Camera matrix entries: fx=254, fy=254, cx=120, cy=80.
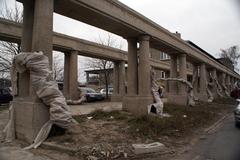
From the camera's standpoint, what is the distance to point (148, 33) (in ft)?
49.1

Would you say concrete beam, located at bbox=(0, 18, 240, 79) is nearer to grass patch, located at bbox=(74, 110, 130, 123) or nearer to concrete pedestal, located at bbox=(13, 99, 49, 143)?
grass patch, located at bbox=(74, 110, 130, 123)

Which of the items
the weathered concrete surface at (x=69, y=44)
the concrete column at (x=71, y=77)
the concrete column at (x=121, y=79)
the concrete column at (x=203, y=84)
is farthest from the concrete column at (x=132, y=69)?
the concrete column at (x=203, y=84)

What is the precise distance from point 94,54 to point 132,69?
380 inches

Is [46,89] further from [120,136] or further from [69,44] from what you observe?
[69,44]

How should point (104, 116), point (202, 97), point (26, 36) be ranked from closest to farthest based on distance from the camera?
point (26, 36) → point (104, 116) → point (202, 97)

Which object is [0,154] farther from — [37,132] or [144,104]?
[144,104]

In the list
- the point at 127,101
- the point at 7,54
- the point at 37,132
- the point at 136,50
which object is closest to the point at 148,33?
the point at 136,50

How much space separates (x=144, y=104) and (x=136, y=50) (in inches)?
137

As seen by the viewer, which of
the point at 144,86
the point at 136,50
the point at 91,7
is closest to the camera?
the point at 91,7

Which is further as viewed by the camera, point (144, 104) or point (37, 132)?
point (144, 104)

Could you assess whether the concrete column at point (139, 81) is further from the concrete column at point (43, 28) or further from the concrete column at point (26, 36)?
the concrete column at point (43, 28)

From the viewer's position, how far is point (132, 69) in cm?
1526

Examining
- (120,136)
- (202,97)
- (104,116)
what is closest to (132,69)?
(104,116)

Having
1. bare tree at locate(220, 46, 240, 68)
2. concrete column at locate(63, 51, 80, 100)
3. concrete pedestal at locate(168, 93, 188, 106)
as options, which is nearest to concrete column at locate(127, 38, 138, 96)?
concrete pedestal at locate(168, 93, 188, 106)
